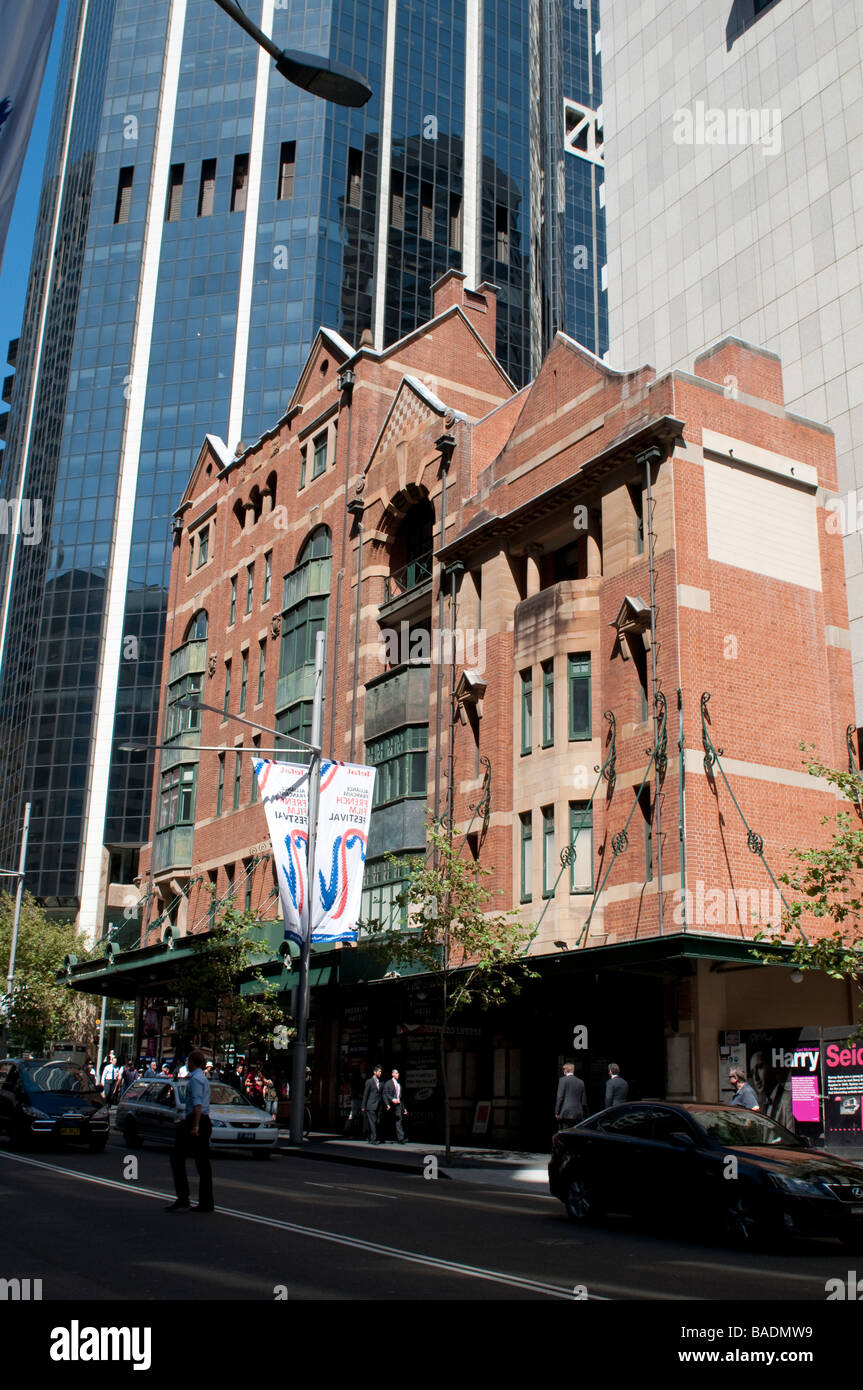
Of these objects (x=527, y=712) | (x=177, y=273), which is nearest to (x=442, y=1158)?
(x=527, y=712)

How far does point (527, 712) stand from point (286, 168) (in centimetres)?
8744

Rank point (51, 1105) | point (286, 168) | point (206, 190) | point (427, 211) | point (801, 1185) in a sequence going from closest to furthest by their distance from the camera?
point (801, 1185), point (51, 1105), point (286, 168), point (206, 190), point (427, 211)

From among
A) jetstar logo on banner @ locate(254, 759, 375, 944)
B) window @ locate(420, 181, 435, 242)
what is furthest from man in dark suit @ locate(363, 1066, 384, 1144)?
window @ locate(420, 181, 435, 242)

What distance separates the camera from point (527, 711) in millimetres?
30312

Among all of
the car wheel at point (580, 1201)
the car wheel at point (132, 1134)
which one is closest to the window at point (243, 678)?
the car wheel at point (132, 1134)

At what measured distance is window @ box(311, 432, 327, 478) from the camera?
43.8m

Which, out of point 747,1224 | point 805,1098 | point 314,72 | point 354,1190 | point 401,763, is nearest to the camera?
point 314,72

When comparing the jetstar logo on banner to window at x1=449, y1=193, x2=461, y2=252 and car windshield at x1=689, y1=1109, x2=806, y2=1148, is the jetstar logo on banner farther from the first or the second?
window at x1=449, y1=193, x2=461, y2=252

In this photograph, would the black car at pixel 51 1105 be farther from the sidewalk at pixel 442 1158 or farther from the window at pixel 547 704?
the window at pixel 547 704

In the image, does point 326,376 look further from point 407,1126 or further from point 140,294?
point 140,294

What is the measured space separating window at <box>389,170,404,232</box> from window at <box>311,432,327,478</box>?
221 feet

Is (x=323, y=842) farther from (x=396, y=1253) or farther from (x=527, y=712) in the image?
(x=396, y=1253)

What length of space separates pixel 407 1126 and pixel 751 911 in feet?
40.1

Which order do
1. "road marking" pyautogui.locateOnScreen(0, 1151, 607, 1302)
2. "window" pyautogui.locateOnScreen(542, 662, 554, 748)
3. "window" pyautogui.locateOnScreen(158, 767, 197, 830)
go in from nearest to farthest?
"road marking" pyautogui.locateOnScreen(0, 1151, 607, 1302) → "window" pyautogui.locateOnScreen(542, 662, 554, 748) → "window" pyautogui.locateOnScreen(158, 767, 197, 830)
